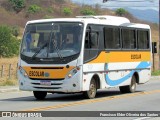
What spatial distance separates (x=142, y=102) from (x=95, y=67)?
7.89 ft

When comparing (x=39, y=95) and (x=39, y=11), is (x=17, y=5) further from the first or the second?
(x=39, y=95)

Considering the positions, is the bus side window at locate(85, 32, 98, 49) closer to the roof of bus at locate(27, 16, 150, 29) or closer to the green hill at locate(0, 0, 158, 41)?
the roof of bus at locate(27, 16, 150, 29)

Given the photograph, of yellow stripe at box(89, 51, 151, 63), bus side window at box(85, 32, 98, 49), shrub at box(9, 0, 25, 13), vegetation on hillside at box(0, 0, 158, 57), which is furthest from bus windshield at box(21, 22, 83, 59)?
shrub at box(9, 0, 25, 13)

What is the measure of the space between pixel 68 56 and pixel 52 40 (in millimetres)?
913

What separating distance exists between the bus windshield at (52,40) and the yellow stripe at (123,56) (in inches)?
49.8

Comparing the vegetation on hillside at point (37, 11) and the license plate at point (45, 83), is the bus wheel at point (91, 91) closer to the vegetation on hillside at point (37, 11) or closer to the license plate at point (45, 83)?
the license plate at point (45, 83)

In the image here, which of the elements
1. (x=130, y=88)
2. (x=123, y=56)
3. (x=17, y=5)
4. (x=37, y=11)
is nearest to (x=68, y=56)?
(x=123, y=56)

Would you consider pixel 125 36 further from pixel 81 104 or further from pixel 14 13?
pixel 14 13

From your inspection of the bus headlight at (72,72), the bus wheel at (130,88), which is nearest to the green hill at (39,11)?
the bus wheel at (130,88)

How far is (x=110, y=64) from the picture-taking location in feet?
73.8

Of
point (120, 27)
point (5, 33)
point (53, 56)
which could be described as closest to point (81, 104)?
point (53, 56)

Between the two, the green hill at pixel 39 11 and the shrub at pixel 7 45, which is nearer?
the shrub at pixel 7 45

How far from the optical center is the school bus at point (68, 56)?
65.4 ft

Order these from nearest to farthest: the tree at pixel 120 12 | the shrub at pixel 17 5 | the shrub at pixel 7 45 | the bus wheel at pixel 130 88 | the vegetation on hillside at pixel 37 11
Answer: the bus wheel at pixel 130 88 < the shrub at pixel 7 45 < the vegetation on hillside at pixel 37 11 < the shrub at pixel 17 5 < the tree at pixel 120 12
